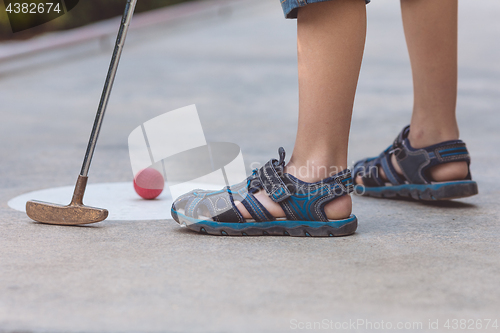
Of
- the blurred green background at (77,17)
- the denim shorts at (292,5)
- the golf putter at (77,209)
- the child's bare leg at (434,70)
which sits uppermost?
the blurred green background at (77,17)

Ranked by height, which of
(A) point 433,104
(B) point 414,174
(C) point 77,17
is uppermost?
(C) point 77,17

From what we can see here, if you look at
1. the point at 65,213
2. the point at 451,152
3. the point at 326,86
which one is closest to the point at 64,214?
the point at 65,213

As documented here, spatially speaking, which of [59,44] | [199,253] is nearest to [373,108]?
[199,253]

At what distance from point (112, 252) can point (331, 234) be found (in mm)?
669

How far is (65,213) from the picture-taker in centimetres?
201

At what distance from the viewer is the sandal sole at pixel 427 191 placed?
7.52ft

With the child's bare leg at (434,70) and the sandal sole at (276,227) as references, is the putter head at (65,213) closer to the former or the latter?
the sandal sole at (276,227)

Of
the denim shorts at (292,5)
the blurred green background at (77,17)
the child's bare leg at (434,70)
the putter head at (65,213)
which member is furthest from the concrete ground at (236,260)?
the blurred green background at (77,17)

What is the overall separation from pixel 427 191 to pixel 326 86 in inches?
27.8

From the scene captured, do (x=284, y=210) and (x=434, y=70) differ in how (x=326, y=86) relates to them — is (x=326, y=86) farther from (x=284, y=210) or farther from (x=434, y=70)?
(x=434, y=70)

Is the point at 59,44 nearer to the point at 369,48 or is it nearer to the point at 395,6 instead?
the point at 369,48

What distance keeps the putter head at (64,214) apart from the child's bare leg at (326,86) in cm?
46

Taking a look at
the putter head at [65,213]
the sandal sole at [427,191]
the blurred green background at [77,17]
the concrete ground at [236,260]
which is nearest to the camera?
the concrete ground at [236,260]

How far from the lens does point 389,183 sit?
2539mm
